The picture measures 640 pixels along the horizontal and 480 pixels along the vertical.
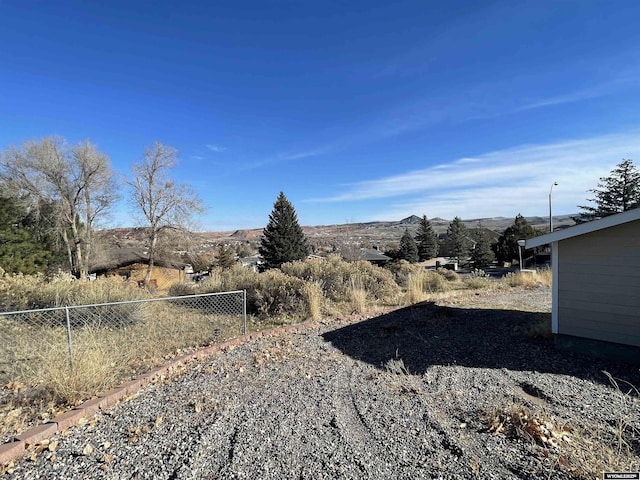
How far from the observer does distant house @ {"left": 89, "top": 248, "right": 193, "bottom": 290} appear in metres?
22.9

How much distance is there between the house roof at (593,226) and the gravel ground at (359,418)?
6.06 ft

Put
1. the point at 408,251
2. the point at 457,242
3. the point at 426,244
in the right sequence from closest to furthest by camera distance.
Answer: the point at 408,251 → the point at 426,244 → the point at 457,242

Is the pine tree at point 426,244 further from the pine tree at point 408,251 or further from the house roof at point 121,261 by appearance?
the house roof at point 121,261

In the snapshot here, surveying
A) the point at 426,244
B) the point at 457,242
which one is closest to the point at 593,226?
the point at 426,244

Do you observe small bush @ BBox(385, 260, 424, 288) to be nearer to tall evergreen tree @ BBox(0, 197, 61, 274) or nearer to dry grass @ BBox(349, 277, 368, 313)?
dry grass @ BBox(349, 277, 368, 313)

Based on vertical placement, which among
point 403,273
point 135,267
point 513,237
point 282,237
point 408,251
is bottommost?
point 408,251

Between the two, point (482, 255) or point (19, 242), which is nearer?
point (19, 242)

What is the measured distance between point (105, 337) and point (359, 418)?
4.66 metres

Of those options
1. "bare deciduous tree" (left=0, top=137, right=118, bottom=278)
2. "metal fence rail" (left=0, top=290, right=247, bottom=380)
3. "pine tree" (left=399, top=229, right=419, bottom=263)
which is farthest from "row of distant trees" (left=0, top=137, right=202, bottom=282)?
"pine tree" (left=399, top=229, right=419, bottom=263)

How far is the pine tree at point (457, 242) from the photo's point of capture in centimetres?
4444

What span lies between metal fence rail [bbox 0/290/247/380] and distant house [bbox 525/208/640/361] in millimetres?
5628

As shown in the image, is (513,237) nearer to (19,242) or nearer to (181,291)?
(181,291)

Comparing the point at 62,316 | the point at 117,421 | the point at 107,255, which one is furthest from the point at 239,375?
the point at 107,255

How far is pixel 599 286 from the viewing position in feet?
16.8
